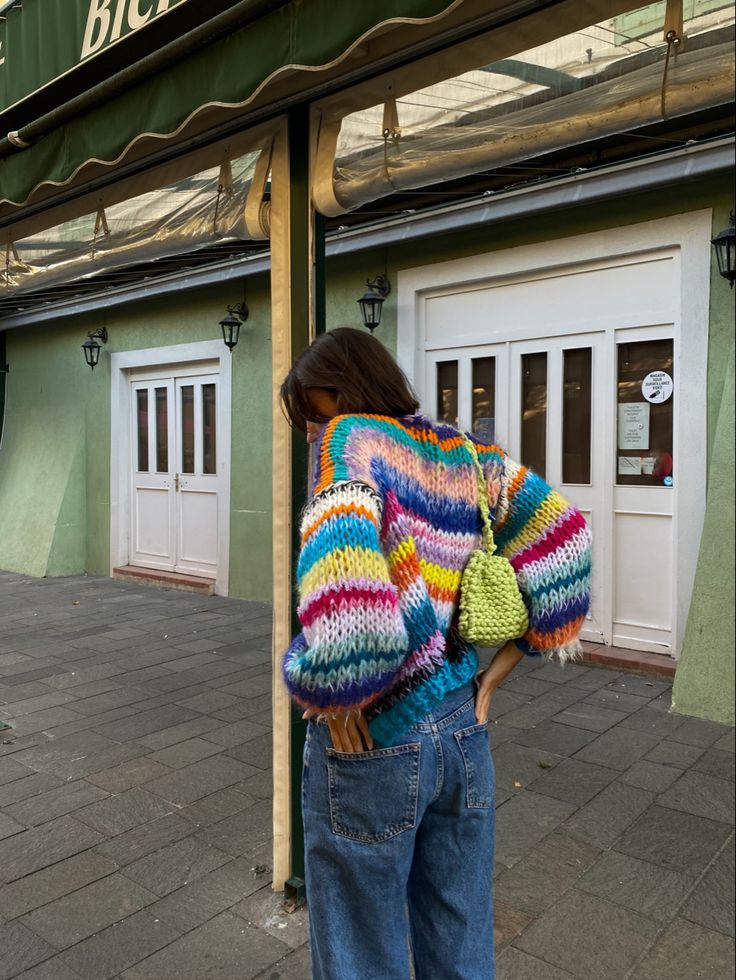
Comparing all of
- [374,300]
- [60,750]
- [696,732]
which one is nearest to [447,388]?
[374,300]

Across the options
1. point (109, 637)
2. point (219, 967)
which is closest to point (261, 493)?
point (109, 637)

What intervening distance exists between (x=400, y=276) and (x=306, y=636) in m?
5.68

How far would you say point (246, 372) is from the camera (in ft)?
26.1

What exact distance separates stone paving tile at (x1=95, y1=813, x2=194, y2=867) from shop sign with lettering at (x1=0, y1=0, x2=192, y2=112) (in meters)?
3.05

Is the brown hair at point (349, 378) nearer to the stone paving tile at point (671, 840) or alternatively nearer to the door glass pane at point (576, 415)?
the stone paving tile at point (671, 840)

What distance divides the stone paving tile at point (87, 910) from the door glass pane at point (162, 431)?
6.74 meters

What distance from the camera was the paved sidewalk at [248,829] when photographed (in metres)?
2.40

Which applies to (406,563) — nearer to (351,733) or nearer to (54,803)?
(351,733)

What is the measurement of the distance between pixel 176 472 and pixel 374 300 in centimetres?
367

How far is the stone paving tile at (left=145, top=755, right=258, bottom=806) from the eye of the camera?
3.59 metres

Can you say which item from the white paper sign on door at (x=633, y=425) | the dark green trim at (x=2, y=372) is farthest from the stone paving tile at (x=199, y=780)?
the dark green trim at (x=2, y=372)

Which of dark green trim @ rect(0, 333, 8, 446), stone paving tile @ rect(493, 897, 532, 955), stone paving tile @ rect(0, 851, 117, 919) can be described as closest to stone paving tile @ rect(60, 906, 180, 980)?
stone paving tile @ rect(0, 851, 117, 919)

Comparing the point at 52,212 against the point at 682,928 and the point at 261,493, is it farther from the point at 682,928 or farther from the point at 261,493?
the point at 261,493

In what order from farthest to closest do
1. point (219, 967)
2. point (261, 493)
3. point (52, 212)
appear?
point (261, 493) < point (52, 212) < point (219, 967)
